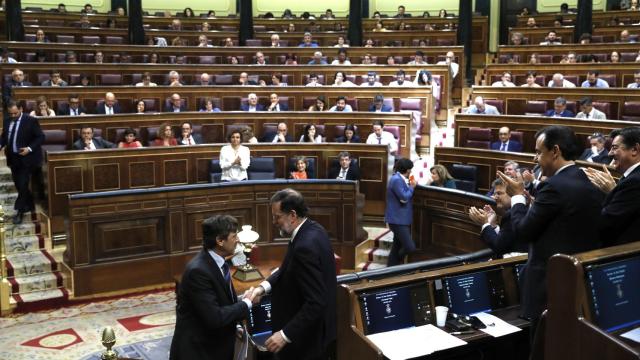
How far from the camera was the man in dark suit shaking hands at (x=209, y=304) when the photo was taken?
2.90 m

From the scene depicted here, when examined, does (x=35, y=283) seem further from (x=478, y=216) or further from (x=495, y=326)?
(x=495, y=326)

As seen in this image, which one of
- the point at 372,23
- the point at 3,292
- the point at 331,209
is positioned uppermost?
the point at 372,23

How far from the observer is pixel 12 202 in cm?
716

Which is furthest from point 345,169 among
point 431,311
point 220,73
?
point 431,311

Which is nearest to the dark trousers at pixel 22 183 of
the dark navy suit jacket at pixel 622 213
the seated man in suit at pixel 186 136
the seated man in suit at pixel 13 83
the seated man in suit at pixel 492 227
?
the seated man in suit at pixel 186 136

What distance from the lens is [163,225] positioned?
20.4 ft

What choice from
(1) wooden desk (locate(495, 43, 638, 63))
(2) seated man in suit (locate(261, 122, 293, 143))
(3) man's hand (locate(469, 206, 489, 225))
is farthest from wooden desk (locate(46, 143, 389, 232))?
(1) wooden desk (locate(495, 43, 638, 63))

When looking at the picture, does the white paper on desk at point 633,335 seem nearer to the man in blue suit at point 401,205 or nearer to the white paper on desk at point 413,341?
the white paper on desk at point 413,341

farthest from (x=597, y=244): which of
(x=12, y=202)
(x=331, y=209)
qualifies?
(x=12, y=202)

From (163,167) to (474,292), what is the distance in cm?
468

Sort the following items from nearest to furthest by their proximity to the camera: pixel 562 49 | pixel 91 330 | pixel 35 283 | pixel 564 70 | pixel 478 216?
pixel 478 216 → pixel 91 330 → pixel 35 283 → pixel 564 70 → pixel 562 49

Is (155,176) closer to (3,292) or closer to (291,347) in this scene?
(3,292)

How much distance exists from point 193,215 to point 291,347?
3681 millimetres

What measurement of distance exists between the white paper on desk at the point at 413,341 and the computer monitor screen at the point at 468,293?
0.22 m
